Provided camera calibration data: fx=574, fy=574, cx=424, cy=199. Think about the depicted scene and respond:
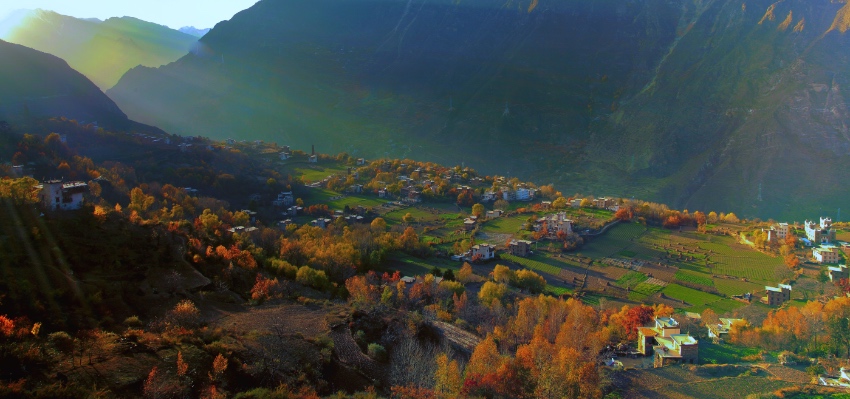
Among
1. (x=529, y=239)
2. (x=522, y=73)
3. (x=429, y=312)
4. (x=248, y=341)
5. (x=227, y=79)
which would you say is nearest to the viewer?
(x=248, y=341)

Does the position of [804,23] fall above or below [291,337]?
above

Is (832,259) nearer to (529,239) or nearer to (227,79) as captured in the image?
(529,239)

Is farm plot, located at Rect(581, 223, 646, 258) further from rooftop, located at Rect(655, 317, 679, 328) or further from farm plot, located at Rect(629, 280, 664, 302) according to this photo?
rooftop, located at Rect(655, 317, 679, 328)

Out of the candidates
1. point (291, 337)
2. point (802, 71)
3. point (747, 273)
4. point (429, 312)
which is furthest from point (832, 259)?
point (802, 71)

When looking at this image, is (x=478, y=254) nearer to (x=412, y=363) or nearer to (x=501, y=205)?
(x=501, y=205)

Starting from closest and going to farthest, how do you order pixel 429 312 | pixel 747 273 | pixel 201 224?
pixel 429 312
pixel 201 224
pixel 747 273

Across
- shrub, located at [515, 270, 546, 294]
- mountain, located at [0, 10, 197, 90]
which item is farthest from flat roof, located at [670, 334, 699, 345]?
mountain, located at [0, 10, 197, 90]
